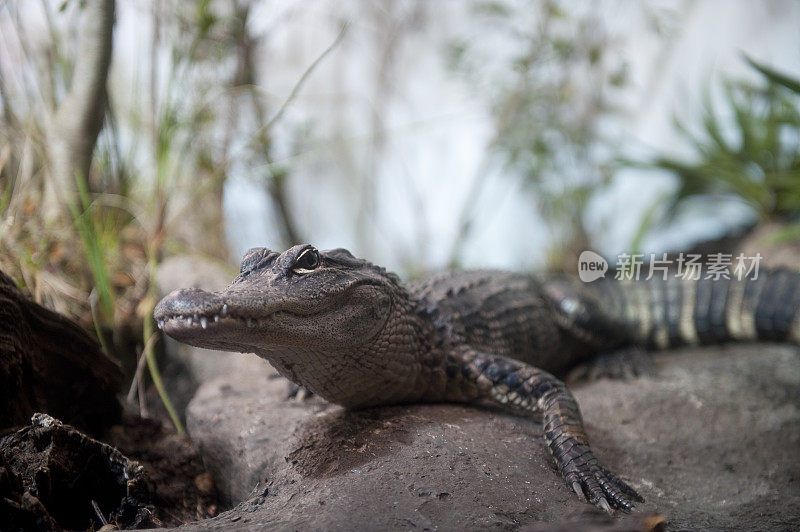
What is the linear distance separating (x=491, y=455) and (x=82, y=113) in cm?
316

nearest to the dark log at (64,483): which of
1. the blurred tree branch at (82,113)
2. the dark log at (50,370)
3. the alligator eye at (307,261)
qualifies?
the dark log at (50,370)

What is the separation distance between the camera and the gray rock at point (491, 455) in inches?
73.4

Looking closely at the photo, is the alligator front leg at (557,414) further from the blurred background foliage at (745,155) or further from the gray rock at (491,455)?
the blurred background foliage at (745,155)

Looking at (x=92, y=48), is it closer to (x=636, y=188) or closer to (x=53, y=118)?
(x=53, y=118)

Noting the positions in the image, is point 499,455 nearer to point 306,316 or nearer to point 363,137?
point 306,316

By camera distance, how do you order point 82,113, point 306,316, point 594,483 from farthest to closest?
point 82,113, point 594,483, point 306,316

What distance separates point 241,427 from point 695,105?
5.97m

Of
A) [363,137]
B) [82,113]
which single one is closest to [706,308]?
[363,137]

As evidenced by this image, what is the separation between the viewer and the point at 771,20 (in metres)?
5.73

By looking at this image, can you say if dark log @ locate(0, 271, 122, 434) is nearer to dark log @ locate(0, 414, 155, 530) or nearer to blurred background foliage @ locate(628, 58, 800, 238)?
dark log @ locate(0, 414, 155, 530)

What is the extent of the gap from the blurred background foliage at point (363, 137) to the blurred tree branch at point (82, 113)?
60 mm

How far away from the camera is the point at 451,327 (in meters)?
2.90

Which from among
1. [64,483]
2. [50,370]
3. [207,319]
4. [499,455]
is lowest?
[499,455]

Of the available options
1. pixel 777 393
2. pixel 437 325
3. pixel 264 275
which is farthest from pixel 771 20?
pixel 264 275
